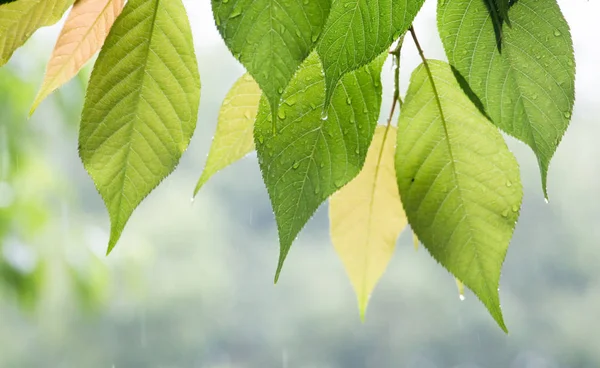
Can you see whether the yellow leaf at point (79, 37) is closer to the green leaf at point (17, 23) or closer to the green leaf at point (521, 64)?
the green leaf at point (17, 23)

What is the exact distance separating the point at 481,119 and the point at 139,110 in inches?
5.4

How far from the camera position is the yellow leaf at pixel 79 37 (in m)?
0.27

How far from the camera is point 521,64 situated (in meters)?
0.25

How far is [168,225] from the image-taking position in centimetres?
639

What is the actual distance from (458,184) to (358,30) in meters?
0.10

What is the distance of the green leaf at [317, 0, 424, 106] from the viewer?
0.66 feet

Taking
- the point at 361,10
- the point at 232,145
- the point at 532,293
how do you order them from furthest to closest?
the point at 532,293 < the point at 232,145 < the point at 361,10

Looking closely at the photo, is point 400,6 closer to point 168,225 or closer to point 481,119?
point 481,119

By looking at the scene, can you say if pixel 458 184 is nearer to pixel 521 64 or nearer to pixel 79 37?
pixel 521 64

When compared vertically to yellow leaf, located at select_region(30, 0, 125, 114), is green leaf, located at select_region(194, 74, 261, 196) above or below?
below

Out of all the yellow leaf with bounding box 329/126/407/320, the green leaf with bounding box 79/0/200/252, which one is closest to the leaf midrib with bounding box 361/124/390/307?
the yellow leaf with bounding box 329/126/407/320

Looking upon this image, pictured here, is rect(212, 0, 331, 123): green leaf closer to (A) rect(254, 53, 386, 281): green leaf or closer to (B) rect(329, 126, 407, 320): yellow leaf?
(A) rect(254, 53, 386, 281): green leaf

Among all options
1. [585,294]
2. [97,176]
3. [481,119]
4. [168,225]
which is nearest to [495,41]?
[481,119]

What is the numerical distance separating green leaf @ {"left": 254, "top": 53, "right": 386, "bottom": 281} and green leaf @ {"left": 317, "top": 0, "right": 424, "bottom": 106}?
1.4 inches
